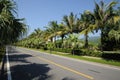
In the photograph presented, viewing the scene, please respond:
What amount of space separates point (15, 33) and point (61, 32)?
43401 mm

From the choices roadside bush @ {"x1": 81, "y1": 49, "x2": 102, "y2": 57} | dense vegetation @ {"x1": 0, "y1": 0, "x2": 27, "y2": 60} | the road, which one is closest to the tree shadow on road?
the road

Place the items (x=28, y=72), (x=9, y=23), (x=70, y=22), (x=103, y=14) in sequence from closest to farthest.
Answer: (x=9, y=23)
(x=28, y=72)
(x=103, y=14)
(x=70, y=22)

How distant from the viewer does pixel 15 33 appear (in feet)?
52.2

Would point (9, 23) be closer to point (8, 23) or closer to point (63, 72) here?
point (8, 23)

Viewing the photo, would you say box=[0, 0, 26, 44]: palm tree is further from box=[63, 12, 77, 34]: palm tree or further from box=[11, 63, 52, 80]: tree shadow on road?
box=[63, 12, 77, 34]: palm tree

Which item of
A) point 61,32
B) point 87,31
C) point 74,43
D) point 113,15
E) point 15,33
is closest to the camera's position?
point 15,33

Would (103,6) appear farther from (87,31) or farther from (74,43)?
(74,43)

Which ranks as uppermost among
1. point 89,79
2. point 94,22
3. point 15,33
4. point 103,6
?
point 103,6

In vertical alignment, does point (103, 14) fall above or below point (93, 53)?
above

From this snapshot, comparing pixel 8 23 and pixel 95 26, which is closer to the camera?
pixel 8 23

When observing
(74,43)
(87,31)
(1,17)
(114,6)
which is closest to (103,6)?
(114,6)

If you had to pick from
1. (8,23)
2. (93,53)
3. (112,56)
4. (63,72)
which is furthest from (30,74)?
(93,53)

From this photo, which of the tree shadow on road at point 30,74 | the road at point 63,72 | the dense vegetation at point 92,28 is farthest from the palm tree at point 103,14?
the tree shadow on road at point 30,74

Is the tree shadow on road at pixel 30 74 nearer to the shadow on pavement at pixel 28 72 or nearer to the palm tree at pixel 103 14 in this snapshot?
the shadow on pavement at pixel 28 72
